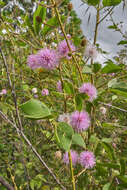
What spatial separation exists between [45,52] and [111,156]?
0.32 metres

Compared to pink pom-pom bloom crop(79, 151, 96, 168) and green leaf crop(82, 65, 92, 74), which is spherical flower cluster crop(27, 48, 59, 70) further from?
pink pom-pom bloom crop(79, 151, 96, 168)

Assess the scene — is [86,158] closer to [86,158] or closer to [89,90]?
[86,158]

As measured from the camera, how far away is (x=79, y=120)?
1.57ft

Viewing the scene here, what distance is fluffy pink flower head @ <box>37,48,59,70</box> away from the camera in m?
0.46

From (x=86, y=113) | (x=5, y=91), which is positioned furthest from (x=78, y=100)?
(x=5, y=91)

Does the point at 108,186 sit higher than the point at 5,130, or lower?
higher

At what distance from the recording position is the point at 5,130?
1637 millimetres

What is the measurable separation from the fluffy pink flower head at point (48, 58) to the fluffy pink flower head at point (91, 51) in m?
0.10

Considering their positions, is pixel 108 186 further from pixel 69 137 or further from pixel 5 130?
pixel 5 130

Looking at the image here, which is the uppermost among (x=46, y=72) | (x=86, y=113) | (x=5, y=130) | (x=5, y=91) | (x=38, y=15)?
(x=38, y=15)

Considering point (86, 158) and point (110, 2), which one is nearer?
point (110, 2)

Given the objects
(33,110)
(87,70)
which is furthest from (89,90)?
(33,110)

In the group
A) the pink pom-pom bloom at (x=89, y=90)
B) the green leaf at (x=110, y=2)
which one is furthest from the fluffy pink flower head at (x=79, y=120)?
the green leaf at (x=110, y=2)

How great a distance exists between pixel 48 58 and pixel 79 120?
18 cm
